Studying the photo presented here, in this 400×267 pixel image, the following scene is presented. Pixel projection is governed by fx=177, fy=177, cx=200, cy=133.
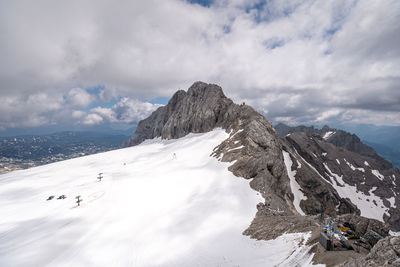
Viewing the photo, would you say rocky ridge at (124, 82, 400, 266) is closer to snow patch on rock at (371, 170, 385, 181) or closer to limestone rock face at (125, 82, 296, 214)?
limestone rock face at (125, 82, 296, 214)

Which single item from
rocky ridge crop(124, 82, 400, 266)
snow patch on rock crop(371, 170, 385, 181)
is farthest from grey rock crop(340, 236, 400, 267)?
snow patch on rock crop(371, 170, 385, 181)

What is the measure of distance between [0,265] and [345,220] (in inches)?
1254

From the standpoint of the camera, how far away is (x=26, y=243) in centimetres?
2006

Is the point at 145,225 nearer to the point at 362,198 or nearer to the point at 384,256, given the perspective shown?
the point at 384,256

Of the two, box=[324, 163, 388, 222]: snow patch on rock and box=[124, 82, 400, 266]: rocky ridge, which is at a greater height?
box=[124, 82, 400, 266]: rocky ridge

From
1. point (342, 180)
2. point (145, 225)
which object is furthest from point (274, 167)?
point (342, 180)

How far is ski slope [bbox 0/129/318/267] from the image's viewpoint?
51.9 ft

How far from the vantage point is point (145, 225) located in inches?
850

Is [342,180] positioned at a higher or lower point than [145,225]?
lower

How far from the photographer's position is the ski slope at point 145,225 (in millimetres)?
15828

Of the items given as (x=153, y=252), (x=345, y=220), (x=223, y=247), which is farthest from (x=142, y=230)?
(x=345, y=220)

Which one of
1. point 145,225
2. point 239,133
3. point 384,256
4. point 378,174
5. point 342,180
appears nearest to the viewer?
point 384,256

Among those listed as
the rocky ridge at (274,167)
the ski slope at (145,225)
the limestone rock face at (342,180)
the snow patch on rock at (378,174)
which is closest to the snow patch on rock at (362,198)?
the limestone rock face at (342,180)

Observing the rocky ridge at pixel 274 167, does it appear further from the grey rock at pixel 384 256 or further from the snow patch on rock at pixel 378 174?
the grey rock at pixel 384 256
